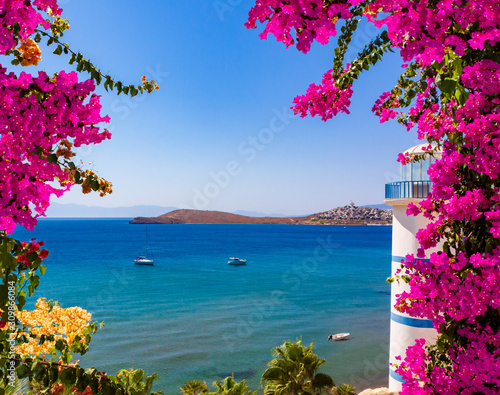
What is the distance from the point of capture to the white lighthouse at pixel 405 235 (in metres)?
8.82

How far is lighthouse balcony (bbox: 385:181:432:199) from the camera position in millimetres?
9148

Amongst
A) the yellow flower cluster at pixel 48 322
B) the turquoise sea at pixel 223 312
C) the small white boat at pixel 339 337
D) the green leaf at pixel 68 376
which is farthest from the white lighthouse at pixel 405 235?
the small white boat at pixel 339 337

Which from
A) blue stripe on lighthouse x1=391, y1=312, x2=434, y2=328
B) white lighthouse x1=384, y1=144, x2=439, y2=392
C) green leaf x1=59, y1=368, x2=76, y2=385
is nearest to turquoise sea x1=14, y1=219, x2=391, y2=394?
white lighthouse x1=384, y1=144, x2=439, y2=392

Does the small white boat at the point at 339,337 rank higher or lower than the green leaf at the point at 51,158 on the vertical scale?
lower

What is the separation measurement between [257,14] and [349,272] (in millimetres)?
54587

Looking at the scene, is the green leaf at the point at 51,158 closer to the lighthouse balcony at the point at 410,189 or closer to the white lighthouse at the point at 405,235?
the white lighthouse at the point at 405,235

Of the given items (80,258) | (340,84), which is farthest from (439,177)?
(80,258)

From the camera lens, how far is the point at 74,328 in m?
4.06

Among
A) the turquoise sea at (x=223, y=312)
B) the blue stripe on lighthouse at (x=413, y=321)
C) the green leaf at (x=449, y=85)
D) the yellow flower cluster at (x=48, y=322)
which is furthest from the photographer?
the turquoise sea at (x=223, y=312)

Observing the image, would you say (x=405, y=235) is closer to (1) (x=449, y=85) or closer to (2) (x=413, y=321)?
(2) (x=413, y=321)

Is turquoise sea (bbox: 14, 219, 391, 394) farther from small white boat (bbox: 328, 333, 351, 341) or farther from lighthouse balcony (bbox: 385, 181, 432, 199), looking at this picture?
lighthouse balcony (bbox: 385, 181, 432, 199)

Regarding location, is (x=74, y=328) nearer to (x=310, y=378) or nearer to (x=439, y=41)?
(x=439, y=41)

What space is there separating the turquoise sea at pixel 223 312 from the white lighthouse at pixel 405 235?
999 centimetres

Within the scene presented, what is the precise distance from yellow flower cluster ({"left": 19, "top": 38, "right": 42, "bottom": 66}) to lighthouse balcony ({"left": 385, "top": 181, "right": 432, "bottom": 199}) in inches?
336
